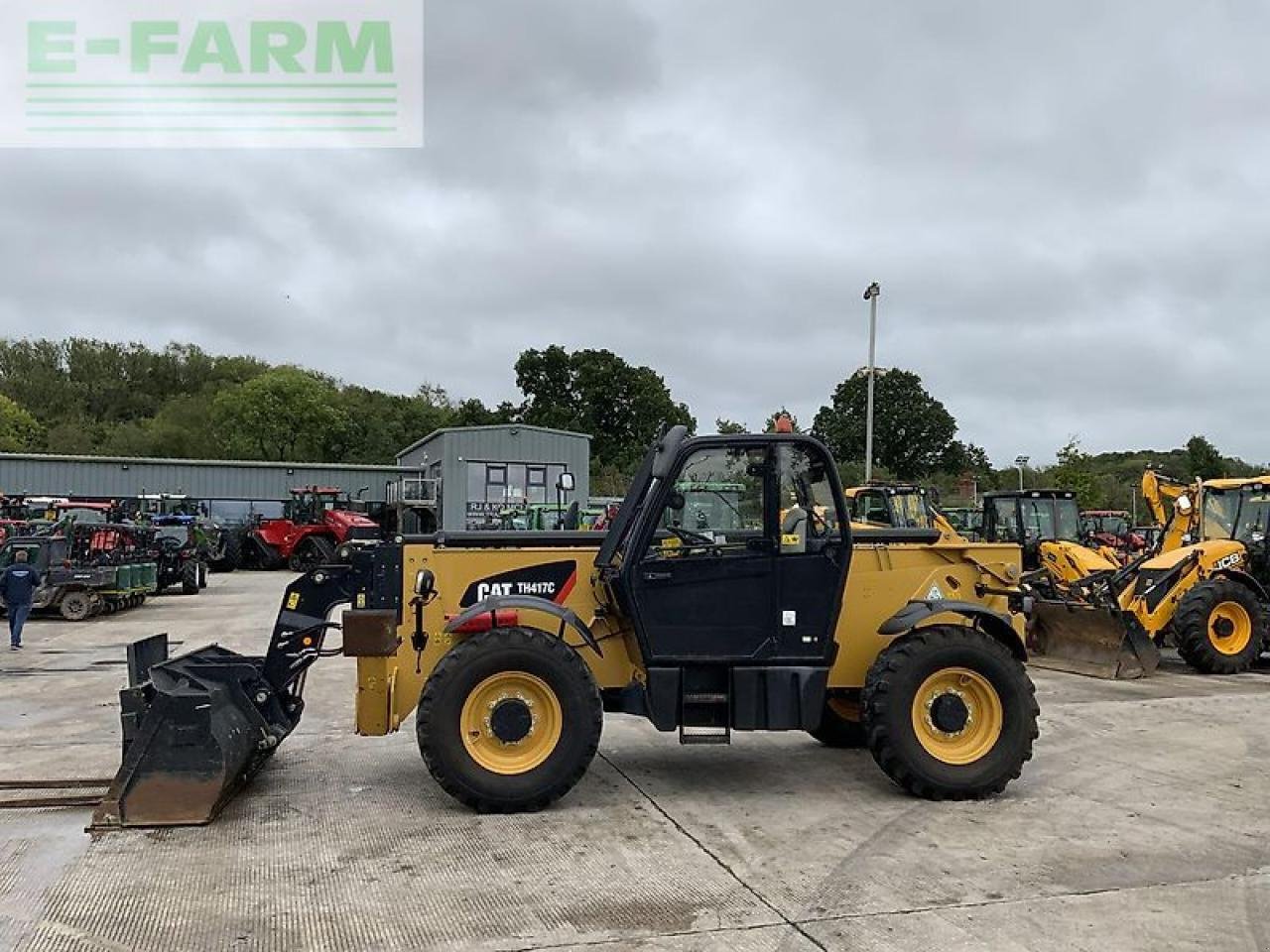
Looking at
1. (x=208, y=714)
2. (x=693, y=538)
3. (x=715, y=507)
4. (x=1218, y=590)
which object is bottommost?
(x=208, y=714)

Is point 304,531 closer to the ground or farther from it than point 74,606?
farther from it

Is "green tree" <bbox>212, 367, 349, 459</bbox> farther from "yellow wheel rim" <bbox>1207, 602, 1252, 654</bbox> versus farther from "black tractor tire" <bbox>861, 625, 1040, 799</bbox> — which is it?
"black tractor tire" <bbox>861, 625, 1040, 799</bbox>

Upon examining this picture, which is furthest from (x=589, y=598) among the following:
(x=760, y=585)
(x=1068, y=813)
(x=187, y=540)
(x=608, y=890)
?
(x=187, y=540)

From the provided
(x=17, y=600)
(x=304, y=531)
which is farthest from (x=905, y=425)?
(x=17, y=600)

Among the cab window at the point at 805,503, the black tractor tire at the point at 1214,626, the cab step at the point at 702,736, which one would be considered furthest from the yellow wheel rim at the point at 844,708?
the black tractor tire at the point at 1214,626

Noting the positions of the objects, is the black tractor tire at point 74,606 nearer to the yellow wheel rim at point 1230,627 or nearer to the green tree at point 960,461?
the yellow wheel rim at point 1230,627

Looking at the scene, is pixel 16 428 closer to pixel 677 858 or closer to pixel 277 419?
pixel 277 419

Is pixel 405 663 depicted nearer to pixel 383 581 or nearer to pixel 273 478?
pixel 383 581

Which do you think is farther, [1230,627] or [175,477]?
[175,477]

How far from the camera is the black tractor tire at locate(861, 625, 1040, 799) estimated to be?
630cm

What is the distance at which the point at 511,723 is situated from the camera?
241 inches

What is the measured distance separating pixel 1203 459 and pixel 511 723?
58.5 m

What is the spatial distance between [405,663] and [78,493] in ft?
126

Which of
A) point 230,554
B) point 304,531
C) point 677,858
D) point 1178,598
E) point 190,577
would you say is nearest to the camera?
point 677,858
